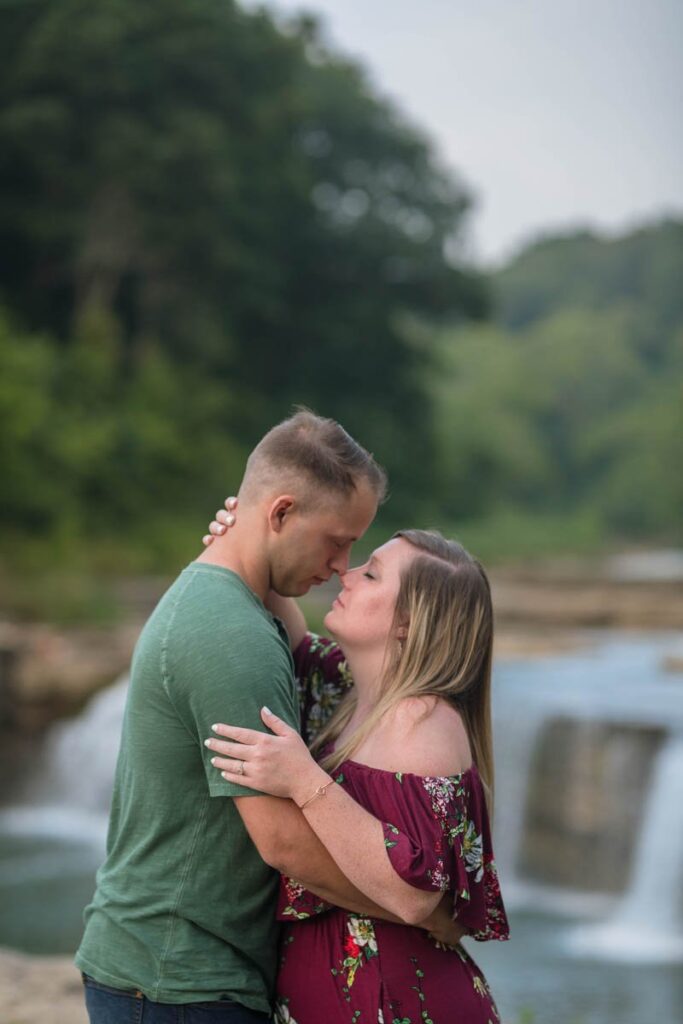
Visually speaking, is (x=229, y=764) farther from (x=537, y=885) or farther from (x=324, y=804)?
(x=537, y=885)

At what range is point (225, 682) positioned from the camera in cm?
198

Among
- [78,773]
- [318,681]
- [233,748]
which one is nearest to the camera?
[233,748]

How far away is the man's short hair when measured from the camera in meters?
2.15

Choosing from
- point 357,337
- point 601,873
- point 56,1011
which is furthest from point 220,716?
point 357,337

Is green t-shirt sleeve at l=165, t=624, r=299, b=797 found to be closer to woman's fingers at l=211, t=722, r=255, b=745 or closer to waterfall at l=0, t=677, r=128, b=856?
woman's fingers at l=211, t=722, r=255, b=745

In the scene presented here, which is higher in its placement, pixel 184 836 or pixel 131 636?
pixel 131 636

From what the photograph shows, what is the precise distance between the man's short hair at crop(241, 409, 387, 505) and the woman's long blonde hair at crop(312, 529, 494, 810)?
0.64 feet

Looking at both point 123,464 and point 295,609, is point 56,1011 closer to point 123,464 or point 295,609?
point 295,609

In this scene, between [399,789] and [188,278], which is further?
[188,278]

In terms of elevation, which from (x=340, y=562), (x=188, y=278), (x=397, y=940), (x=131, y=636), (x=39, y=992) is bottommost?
(x=39, y=992)

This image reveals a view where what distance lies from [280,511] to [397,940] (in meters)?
0.68

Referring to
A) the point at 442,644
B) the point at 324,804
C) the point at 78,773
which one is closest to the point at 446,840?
the point at 324,804

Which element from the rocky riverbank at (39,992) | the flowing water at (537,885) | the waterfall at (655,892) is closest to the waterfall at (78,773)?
the flowing water at (537,885)

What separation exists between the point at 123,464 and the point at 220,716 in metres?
17.3
